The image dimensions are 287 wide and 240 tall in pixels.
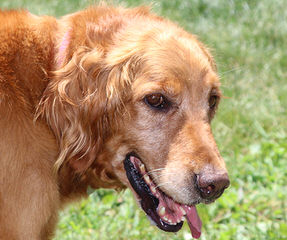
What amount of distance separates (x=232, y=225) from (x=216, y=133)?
1.55m

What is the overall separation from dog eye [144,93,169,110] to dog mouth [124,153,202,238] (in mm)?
381

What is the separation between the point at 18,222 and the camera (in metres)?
3.20

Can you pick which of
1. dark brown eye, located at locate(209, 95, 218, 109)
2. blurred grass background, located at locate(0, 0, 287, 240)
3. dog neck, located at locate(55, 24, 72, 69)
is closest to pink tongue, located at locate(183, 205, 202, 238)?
blurred grass background, located at locate(0, 0, 287, 240)

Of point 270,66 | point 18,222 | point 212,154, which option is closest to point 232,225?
point 212,154

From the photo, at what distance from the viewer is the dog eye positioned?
3.51 m

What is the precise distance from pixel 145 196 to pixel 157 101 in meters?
0.70

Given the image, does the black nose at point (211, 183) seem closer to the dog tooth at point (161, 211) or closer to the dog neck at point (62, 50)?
the dog tooth at point (161, 211)

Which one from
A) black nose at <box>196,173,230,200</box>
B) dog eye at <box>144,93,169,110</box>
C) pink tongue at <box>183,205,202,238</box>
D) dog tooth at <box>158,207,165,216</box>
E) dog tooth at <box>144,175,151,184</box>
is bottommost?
Answer: pink tongue at <box>183,205,202,238</box>

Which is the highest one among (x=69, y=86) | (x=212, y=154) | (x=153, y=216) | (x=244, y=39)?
(x=69, y=86)

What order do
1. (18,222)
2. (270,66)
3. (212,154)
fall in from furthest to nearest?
(270,66)
(212,154)
(18,222)

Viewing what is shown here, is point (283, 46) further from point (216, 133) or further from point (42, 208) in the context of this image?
point (42, 208)

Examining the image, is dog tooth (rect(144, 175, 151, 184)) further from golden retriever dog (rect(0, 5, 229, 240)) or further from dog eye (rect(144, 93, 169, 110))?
dog eye (rect(144, 93, 169, 110))

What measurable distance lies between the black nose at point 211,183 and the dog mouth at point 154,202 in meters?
0.38

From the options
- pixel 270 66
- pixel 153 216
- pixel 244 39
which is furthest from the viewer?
pixel 244 39
